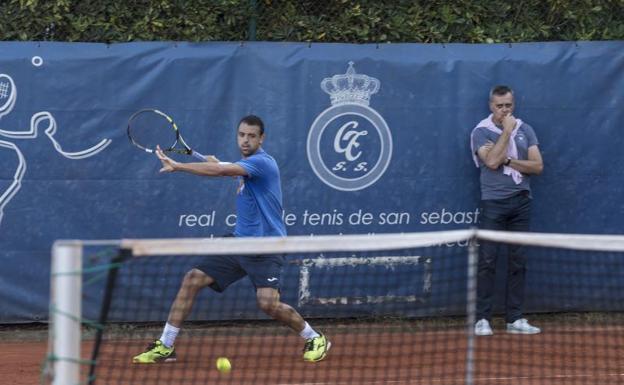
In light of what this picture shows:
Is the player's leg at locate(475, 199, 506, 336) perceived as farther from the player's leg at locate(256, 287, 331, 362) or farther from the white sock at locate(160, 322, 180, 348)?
the white sock at locate(160, 322, 180, 348)

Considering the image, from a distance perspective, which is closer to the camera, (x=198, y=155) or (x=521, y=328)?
(x=198, y=155)

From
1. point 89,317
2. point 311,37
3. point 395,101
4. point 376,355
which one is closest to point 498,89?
point 395,101

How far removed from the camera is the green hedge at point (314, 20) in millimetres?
8680

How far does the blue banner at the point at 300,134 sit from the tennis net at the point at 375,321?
0.30m

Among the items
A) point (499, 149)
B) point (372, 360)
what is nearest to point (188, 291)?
point (372, 360)

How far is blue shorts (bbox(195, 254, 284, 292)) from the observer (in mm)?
7406

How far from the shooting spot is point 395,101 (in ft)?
28.8

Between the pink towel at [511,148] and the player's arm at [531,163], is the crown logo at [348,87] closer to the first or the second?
the pink towel at [511,148]

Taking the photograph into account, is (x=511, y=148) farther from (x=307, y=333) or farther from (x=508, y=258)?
(x=307, y=333)

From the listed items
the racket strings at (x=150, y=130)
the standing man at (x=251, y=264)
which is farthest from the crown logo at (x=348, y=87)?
the standing man at (x=251, y=264)

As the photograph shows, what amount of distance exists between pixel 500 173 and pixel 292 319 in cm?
214

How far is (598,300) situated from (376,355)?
2.21m

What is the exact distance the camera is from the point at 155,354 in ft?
24.3

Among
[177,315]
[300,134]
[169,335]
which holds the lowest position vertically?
[169,335]
